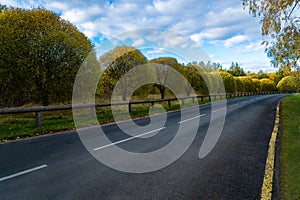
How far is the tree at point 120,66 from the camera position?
733 inches

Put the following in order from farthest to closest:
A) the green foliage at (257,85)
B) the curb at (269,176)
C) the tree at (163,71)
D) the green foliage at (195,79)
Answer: the green foliage at (257,85), the green foliage at (195,79), the tree at (163,71), the curb at (269,176)

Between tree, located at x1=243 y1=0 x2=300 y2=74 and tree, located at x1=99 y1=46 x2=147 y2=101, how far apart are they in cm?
1047

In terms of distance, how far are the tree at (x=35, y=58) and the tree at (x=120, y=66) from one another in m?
5.92

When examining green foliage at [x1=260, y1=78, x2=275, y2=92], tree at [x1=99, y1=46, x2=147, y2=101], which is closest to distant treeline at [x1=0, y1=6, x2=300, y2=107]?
tree at [x1=99, y1=46, x2=147, y2=101]

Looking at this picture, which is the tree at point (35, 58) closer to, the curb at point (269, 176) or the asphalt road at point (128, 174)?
the asphalt road at point (128, 174)

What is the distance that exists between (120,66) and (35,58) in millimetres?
8718

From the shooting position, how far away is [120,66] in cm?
1922

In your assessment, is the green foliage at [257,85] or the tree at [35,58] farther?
the green foliage at [257,85]

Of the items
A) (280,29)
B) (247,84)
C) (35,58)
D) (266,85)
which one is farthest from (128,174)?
(266,85)

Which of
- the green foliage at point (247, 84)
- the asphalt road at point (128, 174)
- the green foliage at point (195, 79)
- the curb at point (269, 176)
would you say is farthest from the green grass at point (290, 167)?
the green foliage at point (247, 84)

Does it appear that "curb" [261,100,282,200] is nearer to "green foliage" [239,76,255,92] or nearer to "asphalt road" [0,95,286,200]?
"asphalt road" [0,95,286,200]

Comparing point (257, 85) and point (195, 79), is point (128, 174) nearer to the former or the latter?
point (195, 79)

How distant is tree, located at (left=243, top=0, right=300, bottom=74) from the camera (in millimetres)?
11875

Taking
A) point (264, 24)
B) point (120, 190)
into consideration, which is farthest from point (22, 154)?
point (264, 24)
